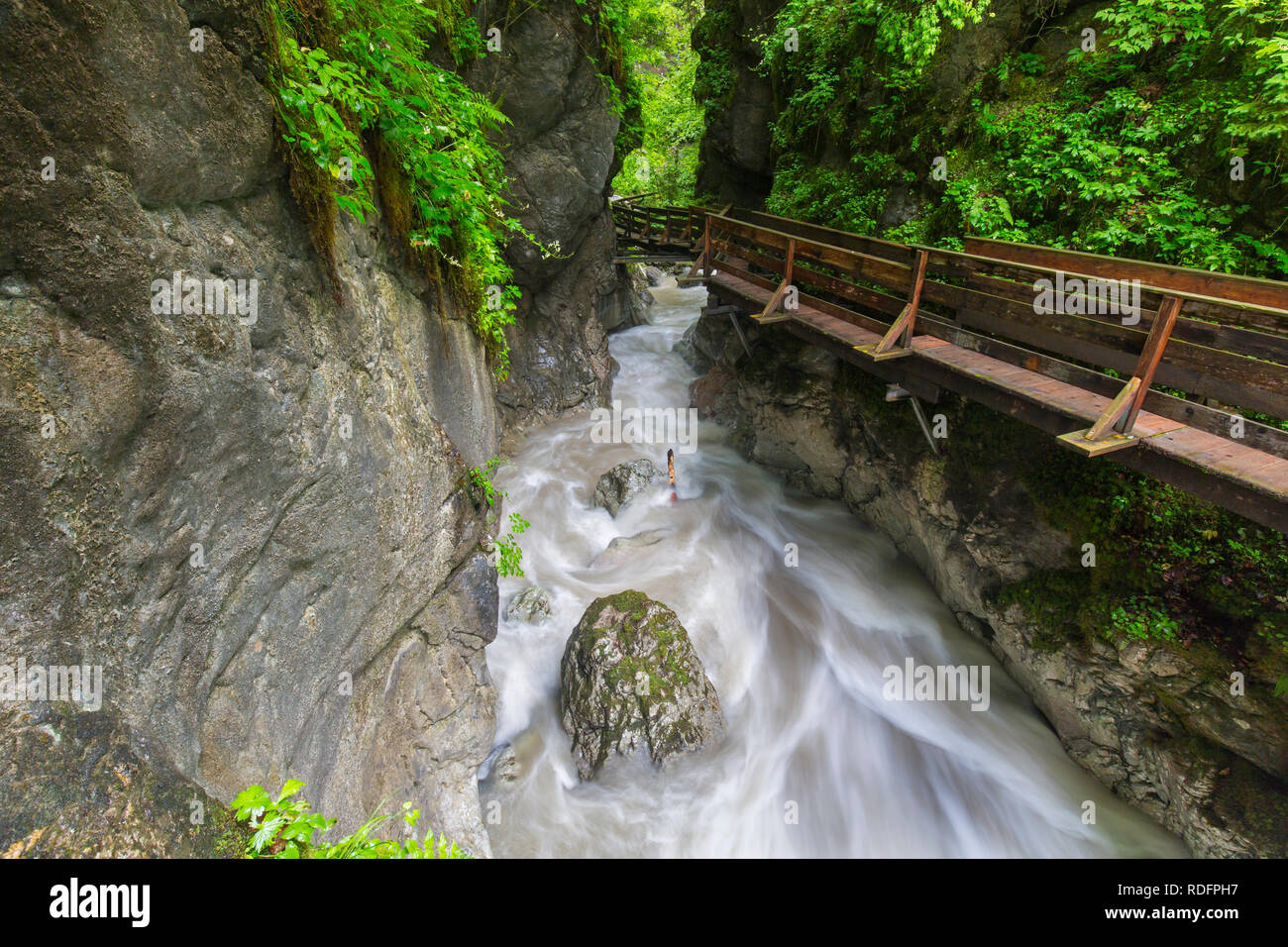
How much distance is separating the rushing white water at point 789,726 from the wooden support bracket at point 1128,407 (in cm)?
400

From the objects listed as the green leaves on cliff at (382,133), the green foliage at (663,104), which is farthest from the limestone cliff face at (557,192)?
the green leaves on cliff at (382,133)

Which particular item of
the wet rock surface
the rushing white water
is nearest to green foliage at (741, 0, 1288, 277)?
the rushing white water

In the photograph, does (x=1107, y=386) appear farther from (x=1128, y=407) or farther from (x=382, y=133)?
(x=382, y=133)

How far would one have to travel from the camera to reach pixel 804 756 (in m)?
7.08

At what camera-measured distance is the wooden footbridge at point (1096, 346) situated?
4.29 m

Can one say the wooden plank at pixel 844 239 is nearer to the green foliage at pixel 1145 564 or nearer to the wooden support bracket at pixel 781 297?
the wooden support bracket at pixel 781 297

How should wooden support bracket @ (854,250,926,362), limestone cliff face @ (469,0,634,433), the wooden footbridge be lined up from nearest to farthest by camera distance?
the wooden footbridge < wooden support bracket @ (854,250,926,362) < limestone cliff face @ (469,0,634,433)

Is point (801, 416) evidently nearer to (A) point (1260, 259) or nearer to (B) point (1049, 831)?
(A) point (1260, 259)

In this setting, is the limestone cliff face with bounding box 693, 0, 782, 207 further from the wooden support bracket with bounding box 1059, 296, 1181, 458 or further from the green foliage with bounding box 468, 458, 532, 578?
the green foliage with bounding box 468, 458, 532, 578

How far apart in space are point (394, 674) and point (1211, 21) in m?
10.9

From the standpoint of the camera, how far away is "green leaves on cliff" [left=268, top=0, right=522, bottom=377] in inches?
127

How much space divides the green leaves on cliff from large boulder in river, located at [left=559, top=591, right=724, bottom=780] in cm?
391

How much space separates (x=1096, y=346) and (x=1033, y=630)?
3.30m
